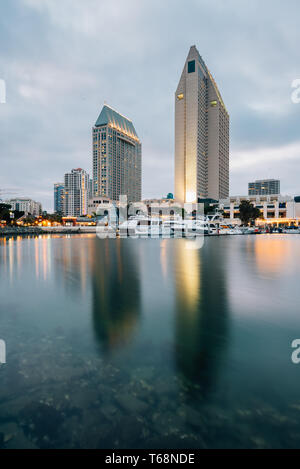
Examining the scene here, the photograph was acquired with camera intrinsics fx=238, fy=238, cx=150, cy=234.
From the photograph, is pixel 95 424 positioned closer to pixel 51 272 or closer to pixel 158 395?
pixel 158 395

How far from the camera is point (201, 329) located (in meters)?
5.79

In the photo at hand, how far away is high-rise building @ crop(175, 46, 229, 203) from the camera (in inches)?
6181

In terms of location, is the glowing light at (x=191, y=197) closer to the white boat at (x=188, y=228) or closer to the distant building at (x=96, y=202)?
the distant building at (x=96, y=202)

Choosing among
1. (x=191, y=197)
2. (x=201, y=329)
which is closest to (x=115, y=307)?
(x=201, y=329)

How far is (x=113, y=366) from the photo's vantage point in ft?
13.9

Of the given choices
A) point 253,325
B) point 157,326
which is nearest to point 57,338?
point 157,326

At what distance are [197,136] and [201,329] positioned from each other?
168 metres

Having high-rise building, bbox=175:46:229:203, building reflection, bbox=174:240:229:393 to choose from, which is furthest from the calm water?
high-rise building, bbox=175:46:229:203

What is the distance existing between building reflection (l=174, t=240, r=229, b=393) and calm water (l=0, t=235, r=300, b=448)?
3 centimetres

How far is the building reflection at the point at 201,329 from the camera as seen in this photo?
4079 millimetres

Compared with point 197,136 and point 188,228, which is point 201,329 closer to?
point 188,228

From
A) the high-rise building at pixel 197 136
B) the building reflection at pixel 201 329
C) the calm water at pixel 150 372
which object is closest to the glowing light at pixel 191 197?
the high-rise building at pixel 197 136

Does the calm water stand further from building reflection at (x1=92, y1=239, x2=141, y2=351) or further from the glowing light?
the glowing light
